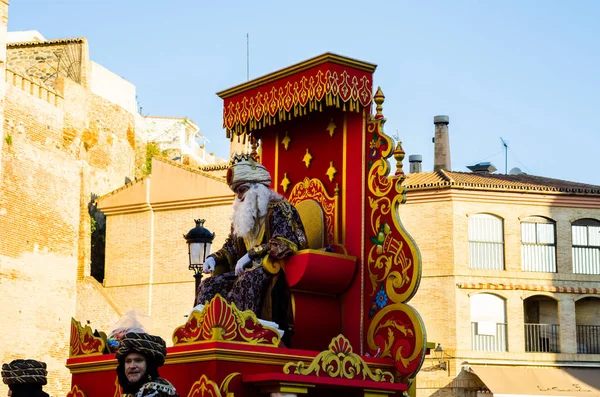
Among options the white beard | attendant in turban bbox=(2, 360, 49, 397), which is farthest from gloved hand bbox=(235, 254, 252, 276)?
attendant in turban bbox=(2, 360, 49, 397)

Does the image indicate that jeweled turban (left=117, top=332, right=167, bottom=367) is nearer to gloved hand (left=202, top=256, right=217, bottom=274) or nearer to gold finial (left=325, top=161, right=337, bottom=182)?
gloved hand (left=202, top=256, right=217, bottom=274)

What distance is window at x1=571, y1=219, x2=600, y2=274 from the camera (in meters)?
34.2

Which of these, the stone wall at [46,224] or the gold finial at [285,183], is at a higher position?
the stone wall at [46,224]

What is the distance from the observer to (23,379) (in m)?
6.57

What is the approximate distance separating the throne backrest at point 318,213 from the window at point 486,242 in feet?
81.1

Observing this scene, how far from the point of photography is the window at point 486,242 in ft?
109

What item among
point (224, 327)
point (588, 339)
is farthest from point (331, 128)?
point (588, 339)

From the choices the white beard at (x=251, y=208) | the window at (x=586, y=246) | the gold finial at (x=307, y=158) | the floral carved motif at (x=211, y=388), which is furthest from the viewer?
the window at (x=586, y=246)

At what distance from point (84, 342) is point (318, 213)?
7.03 ft

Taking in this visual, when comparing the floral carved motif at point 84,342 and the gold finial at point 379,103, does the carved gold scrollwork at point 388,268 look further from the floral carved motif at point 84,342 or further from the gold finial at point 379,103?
the floral carved motif at point 84,342

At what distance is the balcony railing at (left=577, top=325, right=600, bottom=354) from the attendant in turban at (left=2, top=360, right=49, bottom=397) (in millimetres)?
29111

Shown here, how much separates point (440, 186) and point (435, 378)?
5892 millimetres

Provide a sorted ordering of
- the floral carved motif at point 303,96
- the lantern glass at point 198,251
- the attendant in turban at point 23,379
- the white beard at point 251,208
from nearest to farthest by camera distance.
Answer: the attendant in turban at point 23,379, the white beard at point 251,208, the floral carved motif at point 303,96, the lantern glass at point 198,251

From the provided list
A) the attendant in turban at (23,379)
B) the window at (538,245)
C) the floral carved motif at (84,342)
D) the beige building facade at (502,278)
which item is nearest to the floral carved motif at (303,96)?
the floral carved motif at (84,342)
